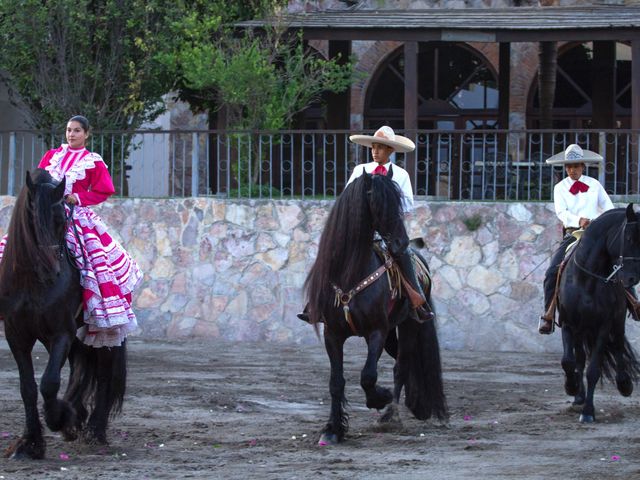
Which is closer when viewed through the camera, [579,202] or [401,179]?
[401,179]

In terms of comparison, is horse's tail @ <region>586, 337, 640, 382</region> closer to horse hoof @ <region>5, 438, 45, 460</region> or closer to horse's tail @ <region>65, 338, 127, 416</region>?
horse's tail @ <region>65, 338, 127, 416</region>

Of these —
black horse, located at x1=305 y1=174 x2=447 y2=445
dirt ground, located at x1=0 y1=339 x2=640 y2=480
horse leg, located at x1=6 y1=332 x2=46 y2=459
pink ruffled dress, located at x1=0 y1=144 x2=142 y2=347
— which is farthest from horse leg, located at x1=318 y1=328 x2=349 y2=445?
horse leg, located at x1=6 y1=332 x2=46 y2=459

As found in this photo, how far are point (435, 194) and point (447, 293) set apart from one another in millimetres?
1981

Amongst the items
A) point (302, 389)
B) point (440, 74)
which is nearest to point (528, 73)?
point (440, 74)

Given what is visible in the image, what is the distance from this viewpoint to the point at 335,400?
9.79 m

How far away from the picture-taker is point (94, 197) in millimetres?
9789

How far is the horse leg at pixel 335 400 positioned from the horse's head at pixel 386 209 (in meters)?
0.83

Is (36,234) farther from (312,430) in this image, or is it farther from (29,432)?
(312,430)

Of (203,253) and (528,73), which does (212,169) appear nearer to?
(203,253)

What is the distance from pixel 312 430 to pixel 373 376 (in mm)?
850

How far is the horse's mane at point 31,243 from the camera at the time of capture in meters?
8.83

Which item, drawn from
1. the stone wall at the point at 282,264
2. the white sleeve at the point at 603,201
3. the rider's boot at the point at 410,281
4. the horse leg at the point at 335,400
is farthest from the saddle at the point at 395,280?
the stone wall at the point at 282,264

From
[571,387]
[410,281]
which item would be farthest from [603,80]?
[410,281]

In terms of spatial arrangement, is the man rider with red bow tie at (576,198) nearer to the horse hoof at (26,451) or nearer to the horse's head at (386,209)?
the horse's head at (386,209)
